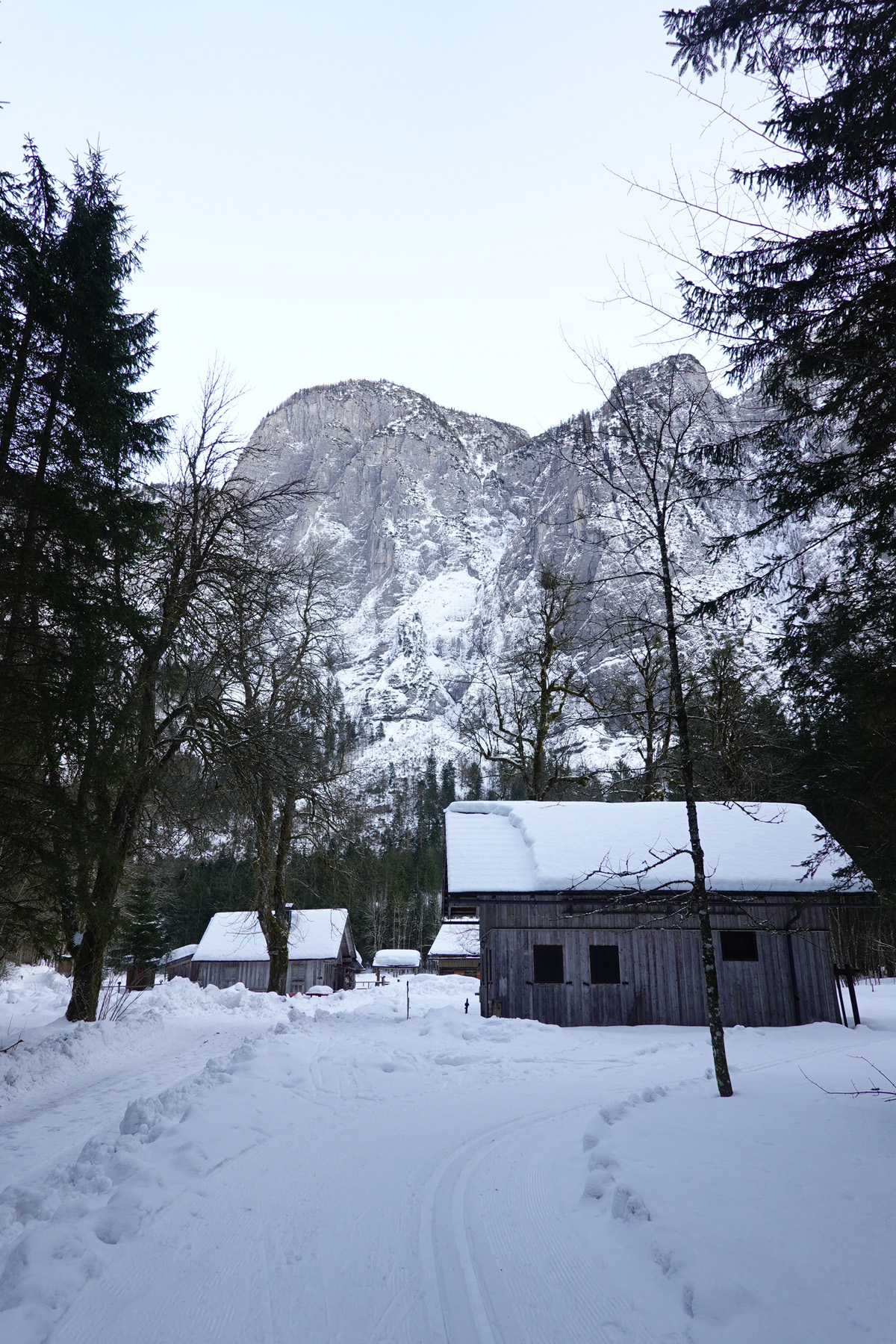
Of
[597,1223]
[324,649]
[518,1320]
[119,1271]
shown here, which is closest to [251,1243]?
[119,1271]

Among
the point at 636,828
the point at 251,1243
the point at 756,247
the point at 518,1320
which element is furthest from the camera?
the point at 636,828

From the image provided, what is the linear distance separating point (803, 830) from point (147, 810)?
17.3 meters

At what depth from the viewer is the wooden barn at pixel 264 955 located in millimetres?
42344

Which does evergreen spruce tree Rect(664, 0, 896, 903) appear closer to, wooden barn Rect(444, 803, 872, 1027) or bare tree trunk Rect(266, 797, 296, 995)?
wooden barn Rect(444, 803, 872, 1027)

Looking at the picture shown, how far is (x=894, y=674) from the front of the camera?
8.38 metres

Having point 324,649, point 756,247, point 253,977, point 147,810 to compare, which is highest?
point 324,649

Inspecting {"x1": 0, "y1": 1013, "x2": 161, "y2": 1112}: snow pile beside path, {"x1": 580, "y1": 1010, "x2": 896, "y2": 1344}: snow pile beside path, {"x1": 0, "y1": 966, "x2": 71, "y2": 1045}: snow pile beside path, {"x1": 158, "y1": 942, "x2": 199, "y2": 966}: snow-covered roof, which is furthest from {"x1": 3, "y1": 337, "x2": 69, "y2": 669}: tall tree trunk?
{"x1": 158, "y1": 942, "x2": 199, "y2": 966}: snow-covered roof

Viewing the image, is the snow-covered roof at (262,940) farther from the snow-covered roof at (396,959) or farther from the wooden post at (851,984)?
the wooden post at (851,984)

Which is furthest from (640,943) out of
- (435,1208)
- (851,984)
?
(435,1208)

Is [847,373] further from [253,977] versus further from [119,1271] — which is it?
[253,977]

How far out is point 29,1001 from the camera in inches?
825

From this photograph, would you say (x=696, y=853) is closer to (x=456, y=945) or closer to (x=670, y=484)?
(x=670, y=484)

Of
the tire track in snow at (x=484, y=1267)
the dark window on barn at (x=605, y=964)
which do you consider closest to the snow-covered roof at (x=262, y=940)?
the dark window on barn at (x=605, y=964)

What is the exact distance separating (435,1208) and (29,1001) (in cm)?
2053
